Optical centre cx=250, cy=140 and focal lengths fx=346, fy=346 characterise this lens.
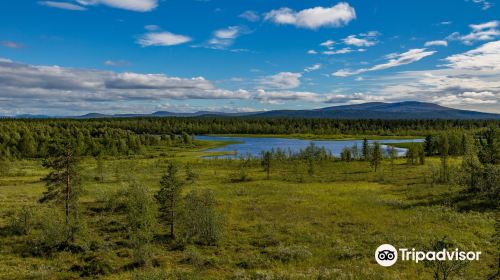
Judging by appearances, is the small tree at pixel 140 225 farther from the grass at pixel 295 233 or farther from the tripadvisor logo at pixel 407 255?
the tripadvisor logo at pixel 407 255

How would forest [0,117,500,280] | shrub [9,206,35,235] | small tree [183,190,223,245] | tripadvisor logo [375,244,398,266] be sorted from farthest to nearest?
shrub [9,206,35,235]
small tree [183,190,223,245]
tripadvisor logo [375,244,398,266]
forest [0,117,500,280]

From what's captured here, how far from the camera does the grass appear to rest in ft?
82.8

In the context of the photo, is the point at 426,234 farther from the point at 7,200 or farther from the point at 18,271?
the point at 7,200

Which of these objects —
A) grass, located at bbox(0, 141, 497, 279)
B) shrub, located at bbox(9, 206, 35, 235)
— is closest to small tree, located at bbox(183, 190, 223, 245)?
grass, located at bbox(0, 141, 497, 279)

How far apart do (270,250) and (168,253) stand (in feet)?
28.7

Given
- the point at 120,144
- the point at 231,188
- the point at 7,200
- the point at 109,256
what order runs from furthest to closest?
the point at 120,144 → the point at 231,188 → the point at 7,200 → the point at 109,256

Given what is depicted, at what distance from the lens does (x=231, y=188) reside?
62.6 meters

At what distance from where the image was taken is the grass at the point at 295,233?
25.2 meters

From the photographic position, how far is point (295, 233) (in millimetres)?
34812

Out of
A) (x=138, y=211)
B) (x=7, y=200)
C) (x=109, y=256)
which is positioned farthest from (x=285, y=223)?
(x=7, y=200)

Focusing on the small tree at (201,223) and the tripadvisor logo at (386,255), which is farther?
the small tree at (201,223)

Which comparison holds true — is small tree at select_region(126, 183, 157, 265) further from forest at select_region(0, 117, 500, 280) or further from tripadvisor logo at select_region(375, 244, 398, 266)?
tripadvisor logo at select_region(375, 244, 398, 266)

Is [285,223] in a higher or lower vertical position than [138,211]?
lower

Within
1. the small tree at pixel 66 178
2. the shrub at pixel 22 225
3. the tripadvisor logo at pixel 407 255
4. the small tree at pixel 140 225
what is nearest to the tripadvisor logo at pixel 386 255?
the tripadvisor logo at pixel 407 255
